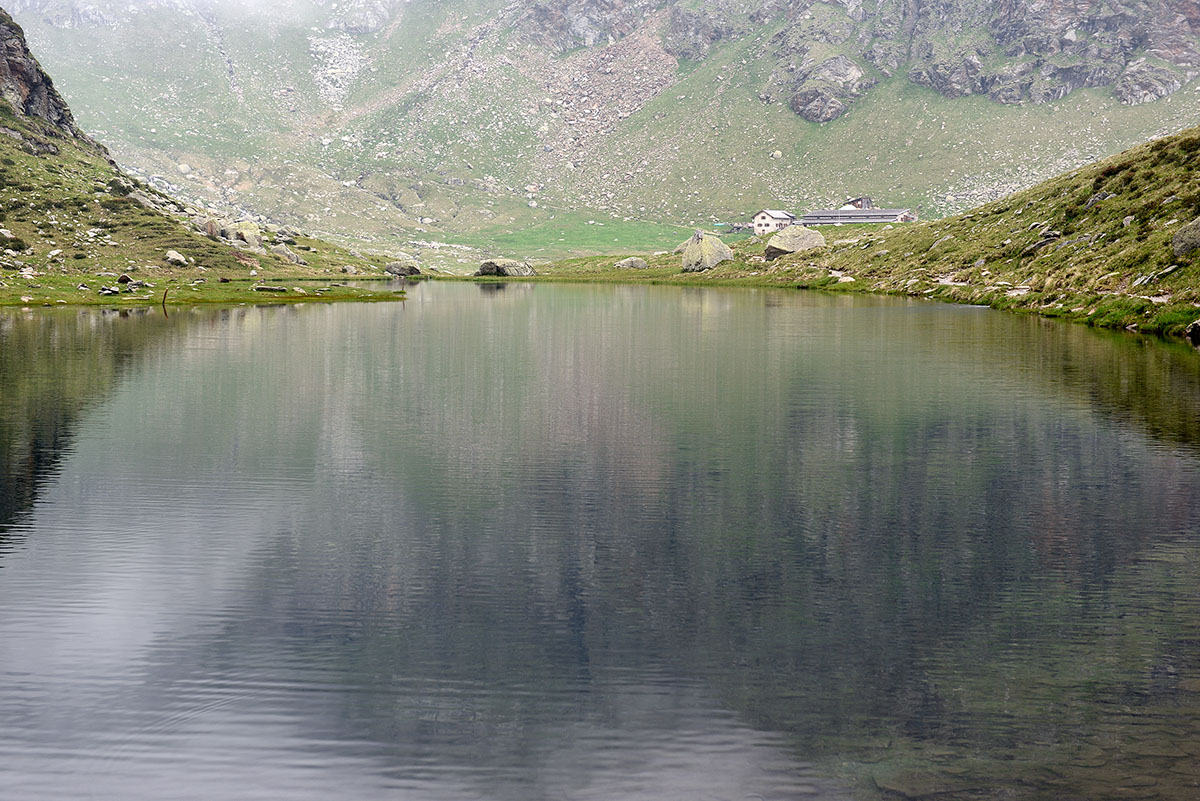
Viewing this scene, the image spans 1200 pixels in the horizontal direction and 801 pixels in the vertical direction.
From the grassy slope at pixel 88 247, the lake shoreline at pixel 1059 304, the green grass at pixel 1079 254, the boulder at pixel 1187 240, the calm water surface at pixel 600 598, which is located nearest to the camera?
the calm water surface at pixel 600 598

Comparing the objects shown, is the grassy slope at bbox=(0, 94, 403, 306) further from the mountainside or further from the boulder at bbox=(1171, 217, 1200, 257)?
the boulder at bbox=(1171, 217, 1200, 257)

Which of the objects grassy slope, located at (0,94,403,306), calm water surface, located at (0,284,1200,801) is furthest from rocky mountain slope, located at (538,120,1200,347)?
grassy slope, located at (0,94,403,306)

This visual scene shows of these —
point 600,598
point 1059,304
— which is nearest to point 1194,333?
point 1059,304

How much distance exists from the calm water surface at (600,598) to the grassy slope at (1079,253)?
4162 cm

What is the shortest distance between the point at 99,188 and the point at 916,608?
217751 millimetres

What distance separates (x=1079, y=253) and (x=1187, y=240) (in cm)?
2499

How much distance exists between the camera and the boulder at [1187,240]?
73.5 m

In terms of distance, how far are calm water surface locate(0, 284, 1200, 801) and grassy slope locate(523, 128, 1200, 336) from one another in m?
41.6

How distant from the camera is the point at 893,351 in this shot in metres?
62.0

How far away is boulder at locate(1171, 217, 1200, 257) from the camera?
241ft

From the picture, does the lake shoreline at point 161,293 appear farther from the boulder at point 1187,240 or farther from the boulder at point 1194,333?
the boulder at point 1194,333

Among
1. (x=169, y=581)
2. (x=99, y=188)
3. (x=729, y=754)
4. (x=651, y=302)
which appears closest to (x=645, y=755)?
(x=729, y=754)

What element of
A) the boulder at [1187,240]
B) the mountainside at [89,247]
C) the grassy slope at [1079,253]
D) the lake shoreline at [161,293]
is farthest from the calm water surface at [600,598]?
the mountainside at [89,247]

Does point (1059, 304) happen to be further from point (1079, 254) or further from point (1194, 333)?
point (1194, 333)
